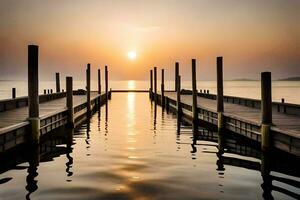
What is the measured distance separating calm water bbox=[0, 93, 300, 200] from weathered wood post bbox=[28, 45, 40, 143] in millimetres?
925

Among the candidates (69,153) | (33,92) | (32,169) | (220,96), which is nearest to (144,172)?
(32,169)

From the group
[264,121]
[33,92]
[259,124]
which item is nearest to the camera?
[264,121]

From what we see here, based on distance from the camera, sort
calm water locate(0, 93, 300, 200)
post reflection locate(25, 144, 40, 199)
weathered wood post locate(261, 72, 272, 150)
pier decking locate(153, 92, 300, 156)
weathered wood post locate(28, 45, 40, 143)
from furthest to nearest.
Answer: weathered wood post locate(28, 45, 40, 143), weathered wood post locate(261, 72, 272, 150), pier decking locate(153, 92, 300, 156), post reflection locate(25, 144, 40, 199), calm water locate(0, 93, 300, 200)

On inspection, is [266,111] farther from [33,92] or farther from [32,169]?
[33,92]

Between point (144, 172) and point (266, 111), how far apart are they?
5430 mm

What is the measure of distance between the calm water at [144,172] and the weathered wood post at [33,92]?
93 cm

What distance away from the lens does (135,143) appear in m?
16.8

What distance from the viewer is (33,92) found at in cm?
1470

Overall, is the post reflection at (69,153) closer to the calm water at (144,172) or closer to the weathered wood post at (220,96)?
the calm water at (144,172)

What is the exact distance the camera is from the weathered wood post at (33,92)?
14.5 metres

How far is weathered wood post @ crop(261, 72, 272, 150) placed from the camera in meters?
12.8

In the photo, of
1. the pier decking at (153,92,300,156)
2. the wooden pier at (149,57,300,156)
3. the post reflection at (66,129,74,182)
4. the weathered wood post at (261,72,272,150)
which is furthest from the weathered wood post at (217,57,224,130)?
the post reflection at (66,129,74,182)

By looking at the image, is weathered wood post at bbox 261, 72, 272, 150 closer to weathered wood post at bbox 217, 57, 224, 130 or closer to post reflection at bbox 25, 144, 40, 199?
weathered wood post at bbox 217, 57, 224, 130

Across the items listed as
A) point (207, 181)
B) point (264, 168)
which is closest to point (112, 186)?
point (207, 181)
